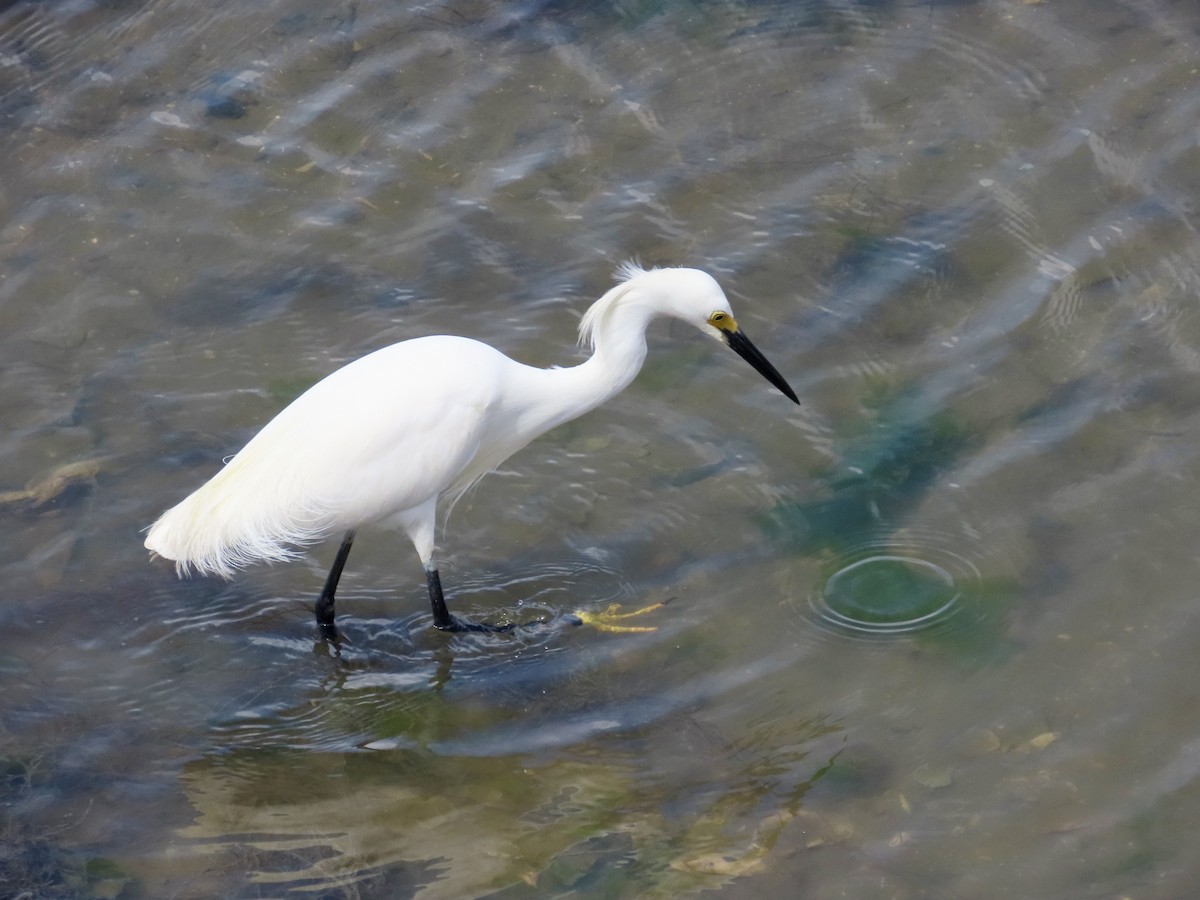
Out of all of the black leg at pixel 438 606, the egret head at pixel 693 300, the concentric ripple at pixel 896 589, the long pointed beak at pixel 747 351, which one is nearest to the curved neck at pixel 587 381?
the egret head at pixel 693 300

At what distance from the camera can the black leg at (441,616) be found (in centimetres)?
512

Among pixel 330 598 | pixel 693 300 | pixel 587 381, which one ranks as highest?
pixel 693 300

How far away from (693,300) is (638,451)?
1.00m

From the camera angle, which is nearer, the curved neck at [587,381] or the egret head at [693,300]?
the egret head at [693,300]

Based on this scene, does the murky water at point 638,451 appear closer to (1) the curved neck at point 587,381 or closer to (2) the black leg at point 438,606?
(2) the black leg at point 438,606

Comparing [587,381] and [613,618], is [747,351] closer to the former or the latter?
[587,381]

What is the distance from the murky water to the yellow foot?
73 mm

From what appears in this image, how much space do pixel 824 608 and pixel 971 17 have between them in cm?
417

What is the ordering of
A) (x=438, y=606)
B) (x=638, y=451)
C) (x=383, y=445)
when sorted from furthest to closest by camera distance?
1. (x=638, y=451)
2. (x=438, y=606)
3. (x=383, y=445)

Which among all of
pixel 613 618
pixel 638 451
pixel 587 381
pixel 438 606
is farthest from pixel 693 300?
pixel 438 606

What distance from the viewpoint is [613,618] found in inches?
202

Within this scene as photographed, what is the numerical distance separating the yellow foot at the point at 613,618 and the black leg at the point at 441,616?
12.0 inches

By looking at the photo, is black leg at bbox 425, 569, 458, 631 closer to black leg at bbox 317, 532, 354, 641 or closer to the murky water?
the murky water

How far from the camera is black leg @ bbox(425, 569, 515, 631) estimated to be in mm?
5121
